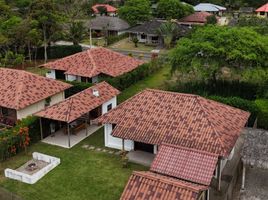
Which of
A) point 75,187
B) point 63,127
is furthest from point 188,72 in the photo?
point 75,187

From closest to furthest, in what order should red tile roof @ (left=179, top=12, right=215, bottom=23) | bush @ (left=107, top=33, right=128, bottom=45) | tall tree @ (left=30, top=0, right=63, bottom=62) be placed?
1. tall tree @ (left=30, top=0, right=63, bottom=62)
2. bush @ (left=107, top=33, right=128, bottom=45)
3. red tile roof @ (left=179, top=12, right=215, bottom=23)

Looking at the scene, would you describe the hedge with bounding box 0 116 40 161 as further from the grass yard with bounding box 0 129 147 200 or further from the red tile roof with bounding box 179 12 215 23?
the red tile roof with bounding box 179 12 215 23

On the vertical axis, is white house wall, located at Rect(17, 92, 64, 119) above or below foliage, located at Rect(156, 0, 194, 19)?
below

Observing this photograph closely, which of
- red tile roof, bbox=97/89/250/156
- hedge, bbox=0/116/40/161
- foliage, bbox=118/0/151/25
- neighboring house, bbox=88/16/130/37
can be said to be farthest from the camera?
foliage, bbox=118/0/151/25

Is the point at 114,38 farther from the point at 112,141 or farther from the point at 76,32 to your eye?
the point at 112,141

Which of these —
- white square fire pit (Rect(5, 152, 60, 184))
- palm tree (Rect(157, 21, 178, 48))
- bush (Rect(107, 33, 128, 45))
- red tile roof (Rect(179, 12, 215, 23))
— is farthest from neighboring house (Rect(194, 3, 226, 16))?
white square fire pit (Rect(5, 152, 60, 184))

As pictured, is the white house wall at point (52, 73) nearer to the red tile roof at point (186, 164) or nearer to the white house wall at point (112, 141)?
the white house wall at point (112, 141)

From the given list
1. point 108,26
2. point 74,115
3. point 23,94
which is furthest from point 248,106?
point 108,26
